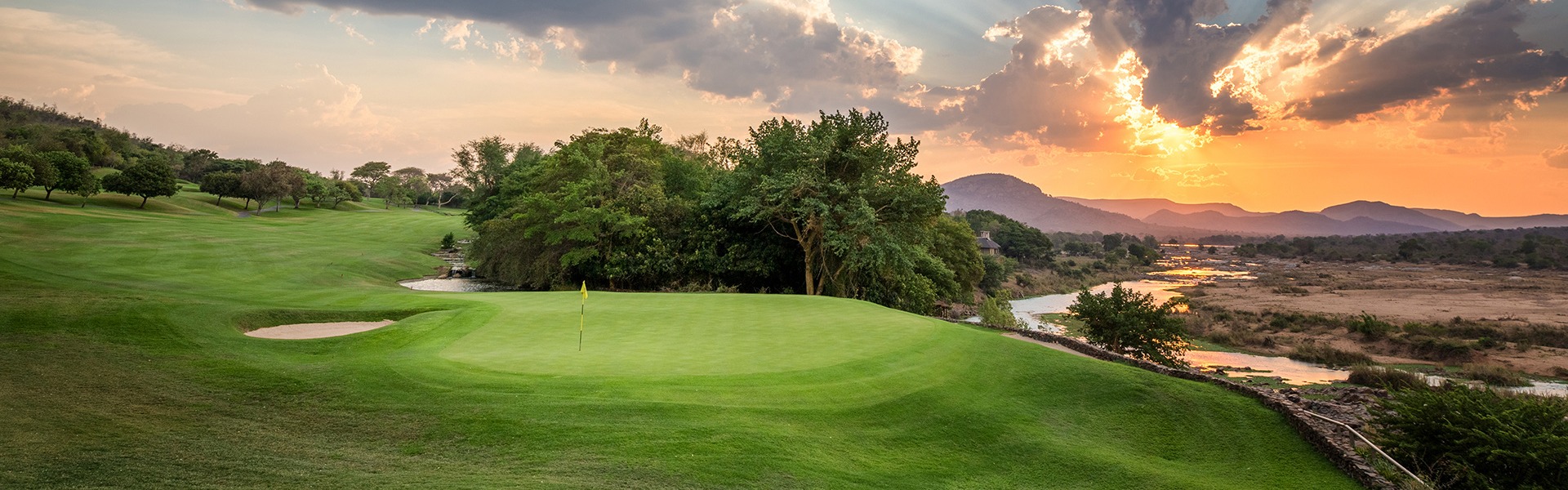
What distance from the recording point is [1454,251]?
363 ft

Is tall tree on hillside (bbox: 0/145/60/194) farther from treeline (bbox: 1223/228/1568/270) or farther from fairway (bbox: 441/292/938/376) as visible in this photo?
treeline (bbox: 1223/228/1568/270)

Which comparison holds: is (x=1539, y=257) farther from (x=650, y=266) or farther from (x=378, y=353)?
(x=378, y=353)

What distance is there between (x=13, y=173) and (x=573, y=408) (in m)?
53.2

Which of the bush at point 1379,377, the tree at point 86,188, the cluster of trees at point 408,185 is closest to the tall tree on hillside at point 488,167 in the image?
the cluster of trees at point 408,185

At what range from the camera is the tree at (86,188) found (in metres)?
43.8

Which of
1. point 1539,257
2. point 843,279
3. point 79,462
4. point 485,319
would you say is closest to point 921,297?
point 843,279

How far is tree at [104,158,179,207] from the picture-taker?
48.4m

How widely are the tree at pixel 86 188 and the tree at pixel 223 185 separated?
1339cm

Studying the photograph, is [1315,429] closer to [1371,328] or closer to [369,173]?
[1371,328]

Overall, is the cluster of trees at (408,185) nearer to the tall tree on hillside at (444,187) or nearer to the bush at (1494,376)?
the tall tree on hillside at (444,187)

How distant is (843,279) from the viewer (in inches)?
1325

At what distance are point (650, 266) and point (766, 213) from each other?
25.2ft

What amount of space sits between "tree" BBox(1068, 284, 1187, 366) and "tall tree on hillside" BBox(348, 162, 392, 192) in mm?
112352

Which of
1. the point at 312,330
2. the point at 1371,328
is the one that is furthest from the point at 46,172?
the point at 1371,328
